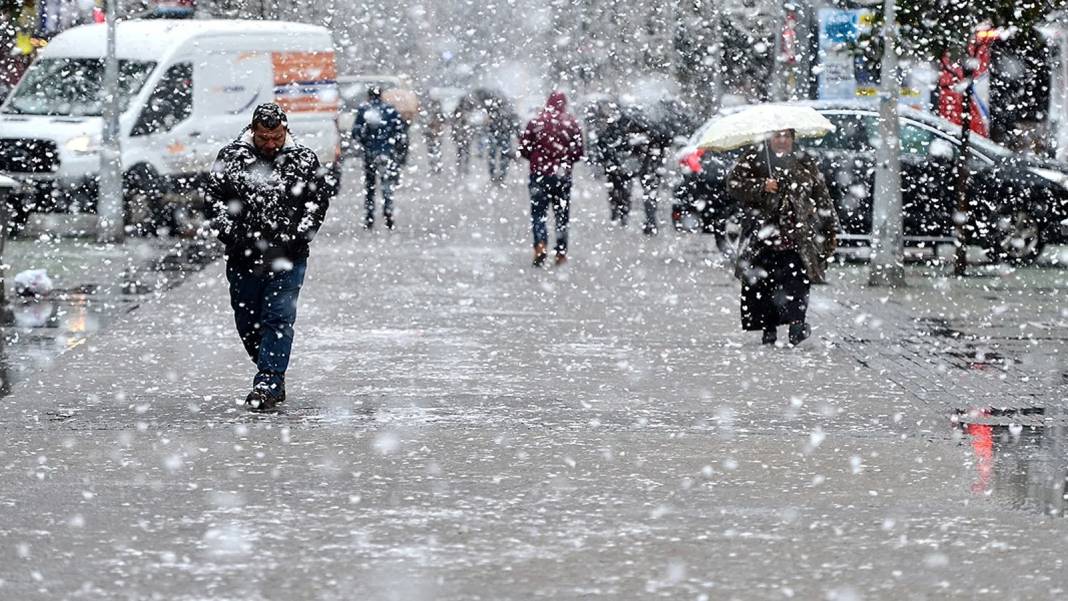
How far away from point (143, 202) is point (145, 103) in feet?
3.56

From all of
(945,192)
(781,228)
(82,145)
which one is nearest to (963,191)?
(945,192)

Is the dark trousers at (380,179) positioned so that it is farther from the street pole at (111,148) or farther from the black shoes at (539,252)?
the black shoes at (539,252)

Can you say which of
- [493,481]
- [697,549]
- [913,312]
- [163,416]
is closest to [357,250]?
[913,312]

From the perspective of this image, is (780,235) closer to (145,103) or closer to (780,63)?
(145,103)

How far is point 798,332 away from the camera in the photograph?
13555 mm

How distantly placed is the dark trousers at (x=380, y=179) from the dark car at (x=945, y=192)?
15.7 ft

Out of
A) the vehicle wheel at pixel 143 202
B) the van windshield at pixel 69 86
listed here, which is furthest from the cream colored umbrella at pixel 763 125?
the van windshield at pixel 69 86

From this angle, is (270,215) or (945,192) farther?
(945,192)

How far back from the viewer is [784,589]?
650 centimetres

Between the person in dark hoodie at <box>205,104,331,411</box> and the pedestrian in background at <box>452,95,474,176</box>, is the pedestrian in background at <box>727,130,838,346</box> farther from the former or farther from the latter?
the pedestrian in background at <box>452,95,474,176</box>

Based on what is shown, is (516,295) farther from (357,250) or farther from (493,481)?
(493,481)

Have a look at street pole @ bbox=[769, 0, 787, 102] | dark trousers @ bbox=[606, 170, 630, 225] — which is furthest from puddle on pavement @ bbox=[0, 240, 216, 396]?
street pole @ bbox=[769, 0, 787, 102]

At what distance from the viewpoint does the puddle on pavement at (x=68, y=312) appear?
12383 millimetres

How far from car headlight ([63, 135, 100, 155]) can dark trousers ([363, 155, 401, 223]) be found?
3165mm
